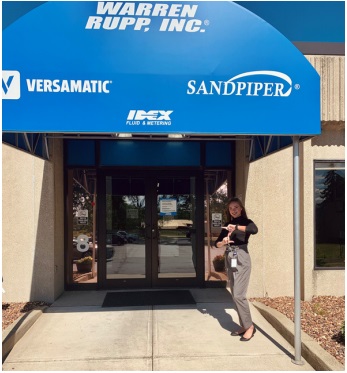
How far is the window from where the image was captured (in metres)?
6.74

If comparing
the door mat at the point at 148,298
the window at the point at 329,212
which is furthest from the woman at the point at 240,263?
the window at the point at 329,212

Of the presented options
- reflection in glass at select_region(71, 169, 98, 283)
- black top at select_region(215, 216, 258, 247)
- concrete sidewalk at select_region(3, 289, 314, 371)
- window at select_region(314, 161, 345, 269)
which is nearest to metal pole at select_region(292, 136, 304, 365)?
concrete sidewalk at select_region(3, 289, 314, 371)

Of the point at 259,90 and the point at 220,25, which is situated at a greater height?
the point at 220,25

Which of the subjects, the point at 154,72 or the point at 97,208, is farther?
the point at 97,208

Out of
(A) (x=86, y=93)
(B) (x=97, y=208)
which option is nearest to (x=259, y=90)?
(A) (x=86, y=93)

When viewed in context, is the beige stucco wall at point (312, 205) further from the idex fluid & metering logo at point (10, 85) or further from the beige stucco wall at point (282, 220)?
the idex fluid & metering logo at point (10, 85)

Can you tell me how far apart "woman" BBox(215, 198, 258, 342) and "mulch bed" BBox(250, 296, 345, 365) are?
88 centimetres

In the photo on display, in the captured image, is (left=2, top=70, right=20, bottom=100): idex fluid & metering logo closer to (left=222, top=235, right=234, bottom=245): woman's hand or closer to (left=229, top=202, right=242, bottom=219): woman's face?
(left=229, top=202, right=242, bottom=219): woman's face

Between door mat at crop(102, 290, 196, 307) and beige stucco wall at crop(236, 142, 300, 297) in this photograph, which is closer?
door mat at crop(102, 290, 196, 307)

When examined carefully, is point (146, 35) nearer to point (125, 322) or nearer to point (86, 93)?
point (86, 93)

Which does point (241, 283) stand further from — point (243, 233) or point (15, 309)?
point (15, 309)

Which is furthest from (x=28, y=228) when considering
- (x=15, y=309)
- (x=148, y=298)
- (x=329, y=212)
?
(x=329, y=212)

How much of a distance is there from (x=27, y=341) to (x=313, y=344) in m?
3.74

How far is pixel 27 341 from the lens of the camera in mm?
4641
